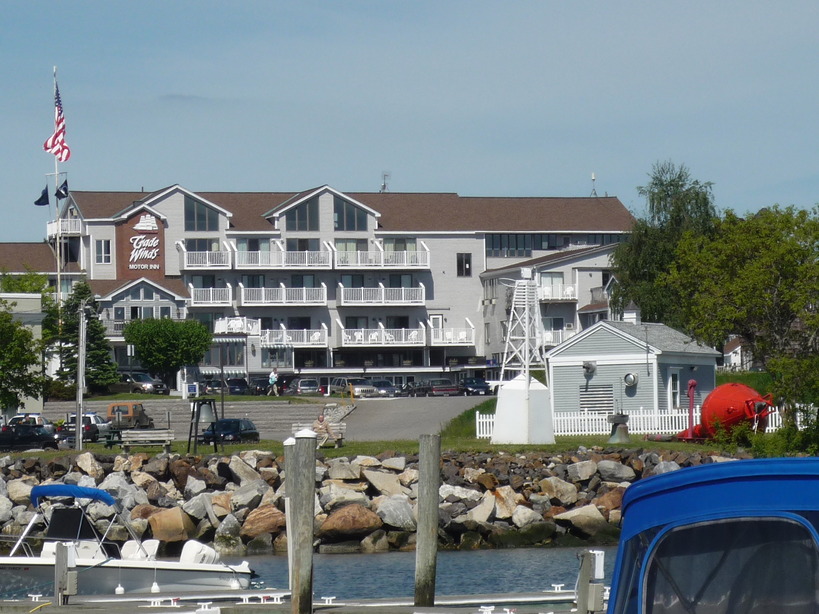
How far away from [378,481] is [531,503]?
13.3 ft

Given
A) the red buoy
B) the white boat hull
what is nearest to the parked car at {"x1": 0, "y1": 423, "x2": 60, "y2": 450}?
the red buoy

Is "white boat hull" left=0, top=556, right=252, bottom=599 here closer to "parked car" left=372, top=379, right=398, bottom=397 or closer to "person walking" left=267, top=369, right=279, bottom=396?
"person walking" left=267, top=369, right=279, bottom=396

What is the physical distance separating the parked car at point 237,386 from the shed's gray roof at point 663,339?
3235 centimetres

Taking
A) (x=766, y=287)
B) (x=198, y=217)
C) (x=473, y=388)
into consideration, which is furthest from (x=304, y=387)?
(x=766, y=287)

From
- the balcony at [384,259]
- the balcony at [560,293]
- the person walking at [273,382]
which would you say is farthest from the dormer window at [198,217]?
the balcony at [560,293]

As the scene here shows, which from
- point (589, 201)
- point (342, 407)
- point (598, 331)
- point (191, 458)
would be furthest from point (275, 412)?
point (589, 201)

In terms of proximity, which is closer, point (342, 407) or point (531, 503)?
point (531, 503)

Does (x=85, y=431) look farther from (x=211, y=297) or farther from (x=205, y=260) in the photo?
(x=205, y=260)

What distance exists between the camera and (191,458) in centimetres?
3456

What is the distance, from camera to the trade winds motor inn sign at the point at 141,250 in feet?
276

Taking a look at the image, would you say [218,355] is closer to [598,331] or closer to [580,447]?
[598,331]

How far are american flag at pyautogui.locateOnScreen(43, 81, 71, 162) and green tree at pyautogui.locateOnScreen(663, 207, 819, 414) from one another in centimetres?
4095

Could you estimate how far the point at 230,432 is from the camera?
4362 cm

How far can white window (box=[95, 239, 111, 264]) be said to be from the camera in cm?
8512
